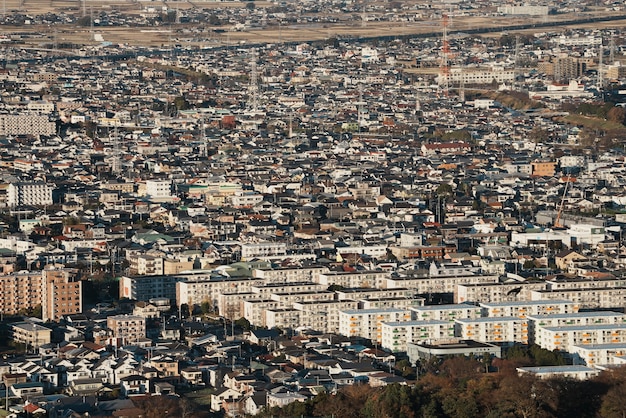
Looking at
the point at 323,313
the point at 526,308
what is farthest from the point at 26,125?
the point at 526,308

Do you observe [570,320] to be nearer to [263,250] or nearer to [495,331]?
[495,331]

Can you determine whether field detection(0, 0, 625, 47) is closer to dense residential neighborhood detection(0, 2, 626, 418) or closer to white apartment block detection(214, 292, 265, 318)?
dense residential neighborhood detection(0, 2, 626, 418)

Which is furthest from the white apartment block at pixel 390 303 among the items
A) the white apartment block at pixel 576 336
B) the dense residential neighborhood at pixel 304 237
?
the white apartment block at pixel 576 336

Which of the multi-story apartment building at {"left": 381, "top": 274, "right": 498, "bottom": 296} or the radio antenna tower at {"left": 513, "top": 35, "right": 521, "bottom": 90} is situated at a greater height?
the multi-story apartment building at {"left": 381, "top": 274, "right": 498, "bottom": 296}

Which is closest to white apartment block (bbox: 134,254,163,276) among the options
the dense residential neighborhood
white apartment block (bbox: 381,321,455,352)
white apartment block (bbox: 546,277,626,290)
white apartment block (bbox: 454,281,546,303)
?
the dense residential neighborhood

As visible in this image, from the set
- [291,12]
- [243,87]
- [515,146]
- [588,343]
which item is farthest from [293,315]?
[291,12]
